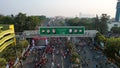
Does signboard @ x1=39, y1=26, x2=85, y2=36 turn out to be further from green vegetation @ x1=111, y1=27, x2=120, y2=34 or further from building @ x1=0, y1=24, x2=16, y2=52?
green vegetation @ x1=111, y1=27, x2=120, y2=34

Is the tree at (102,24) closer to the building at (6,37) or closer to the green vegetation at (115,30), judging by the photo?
the green vegetation at (115,30)

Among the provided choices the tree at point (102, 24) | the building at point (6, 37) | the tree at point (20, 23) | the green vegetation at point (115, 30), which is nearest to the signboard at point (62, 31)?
the building at point (6, 37)

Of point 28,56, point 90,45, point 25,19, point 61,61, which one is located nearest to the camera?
point 61,61

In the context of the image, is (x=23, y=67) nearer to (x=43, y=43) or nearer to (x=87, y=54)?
(x=87, y=54)

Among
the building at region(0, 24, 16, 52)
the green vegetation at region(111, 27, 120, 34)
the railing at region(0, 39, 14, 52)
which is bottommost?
the green vegetation at region(111, 27, 120, 34)

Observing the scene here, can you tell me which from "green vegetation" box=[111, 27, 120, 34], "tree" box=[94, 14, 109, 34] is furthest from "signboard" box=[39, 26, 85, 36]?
"green vegetation" box=[111, 27, 120, 34]

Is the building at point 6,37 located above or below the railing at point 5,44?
above

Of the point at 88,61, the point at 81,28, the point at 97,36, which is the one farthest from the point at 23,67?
the point at 97,36

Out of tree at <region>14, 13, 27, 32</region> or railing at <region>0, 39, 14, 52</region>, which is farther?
tree at <region>14, 13, 27, 32</region>
